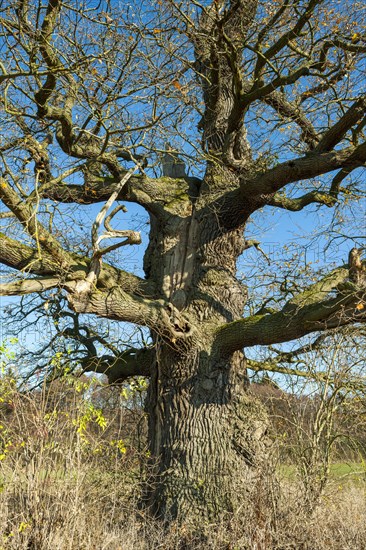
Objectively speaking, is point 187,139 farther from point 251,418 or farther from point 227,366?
point 251,418

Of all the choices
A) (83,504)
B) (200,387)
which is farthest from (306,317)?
(83,504)

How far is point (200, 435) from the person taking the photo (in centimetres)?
711

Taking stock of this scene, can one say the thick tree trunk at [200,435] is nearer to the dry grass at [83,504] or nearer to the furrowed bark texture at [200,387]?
the furrowed bark texture at [200,387]

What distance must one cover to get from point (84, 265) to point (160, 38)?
2780mm

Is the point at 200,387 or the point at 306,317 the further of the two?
the point at 200,387

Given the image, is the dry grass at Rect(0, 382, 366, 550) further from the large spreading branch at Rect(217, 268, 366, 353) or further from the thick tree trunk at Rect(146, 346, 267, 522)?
the large spreading branch at Rect(217, 268, 366, 353)

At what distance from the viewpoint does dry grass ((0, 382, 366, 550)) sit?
457cm

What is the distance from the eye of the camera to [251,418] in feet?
24.1

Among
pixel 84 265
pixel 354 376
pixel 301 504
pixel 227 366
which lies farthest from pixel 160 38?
pixel 301 504

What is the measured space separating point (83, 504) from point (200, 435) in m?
2.64

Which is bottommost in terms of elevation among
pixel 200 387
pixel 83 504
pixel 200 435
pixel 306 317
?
pixel 83 504

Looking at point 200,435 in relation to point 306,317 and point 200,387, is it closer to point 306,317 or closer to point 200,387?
point 200,387

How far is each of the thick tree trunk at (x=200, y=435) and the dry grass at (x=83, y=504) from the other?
0.53 metres

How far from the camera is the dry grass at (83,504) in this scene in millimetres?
4566
